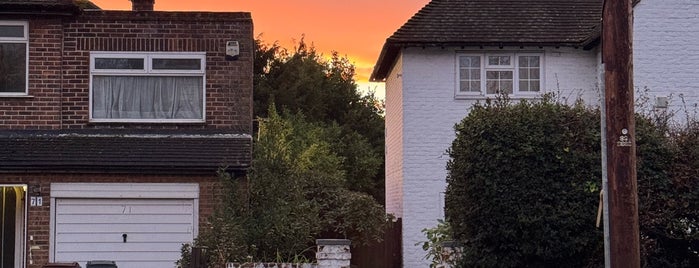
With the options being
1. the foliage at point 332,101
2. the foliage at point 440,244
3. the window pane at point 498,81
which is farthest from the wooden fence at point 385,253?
the foliage at point 332,101

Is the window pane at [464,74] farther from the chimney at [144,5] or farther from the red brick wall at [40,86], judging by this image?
the red brick wall at [40,86]

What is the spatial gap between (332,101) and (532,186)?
133 ft

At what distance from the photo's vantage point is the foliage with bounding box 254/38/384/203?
167 feet

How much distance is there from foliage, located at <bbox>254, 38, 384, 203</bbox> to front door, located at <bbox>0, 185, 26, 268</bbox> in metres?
26.7

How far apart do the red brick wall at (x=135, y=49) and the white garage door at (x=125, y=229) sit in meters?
1.74

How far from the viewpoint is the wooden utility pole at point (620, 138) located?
11.6m

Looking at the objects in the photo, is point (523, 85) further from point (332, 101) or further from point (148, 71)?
point (332, 101)

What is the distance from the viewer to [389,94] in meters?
31.7

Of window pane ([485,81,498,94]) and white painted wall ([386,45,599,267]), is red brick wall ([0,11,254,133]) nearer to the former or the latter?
white painted wall ([386,45,599,267])

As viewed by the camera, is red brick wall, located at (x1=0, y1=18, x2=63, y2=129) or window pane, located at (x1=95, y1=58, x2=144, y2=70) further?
window pane, located at (x1=95, y1=58, x2=144, y2=70)

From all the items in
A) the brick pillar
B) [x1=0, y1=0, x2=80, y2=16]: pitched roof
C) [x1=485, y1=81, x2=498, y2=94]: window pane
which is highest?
[x1=0, y1=0, x2=80, y2=16]: pitched roof

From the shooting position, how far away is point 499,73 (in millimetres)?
27109

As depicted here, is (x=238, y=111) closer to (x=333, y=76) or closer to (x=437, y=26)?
(x=437, y=26)

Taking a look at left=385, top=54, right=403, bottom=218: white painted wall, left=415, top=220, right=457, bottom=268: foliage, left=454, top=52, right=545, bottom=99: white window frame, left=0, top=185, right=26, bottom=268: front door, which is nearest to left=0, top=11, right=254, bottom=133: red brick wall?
left=0, top=185, right=26, bottom=268: front door
